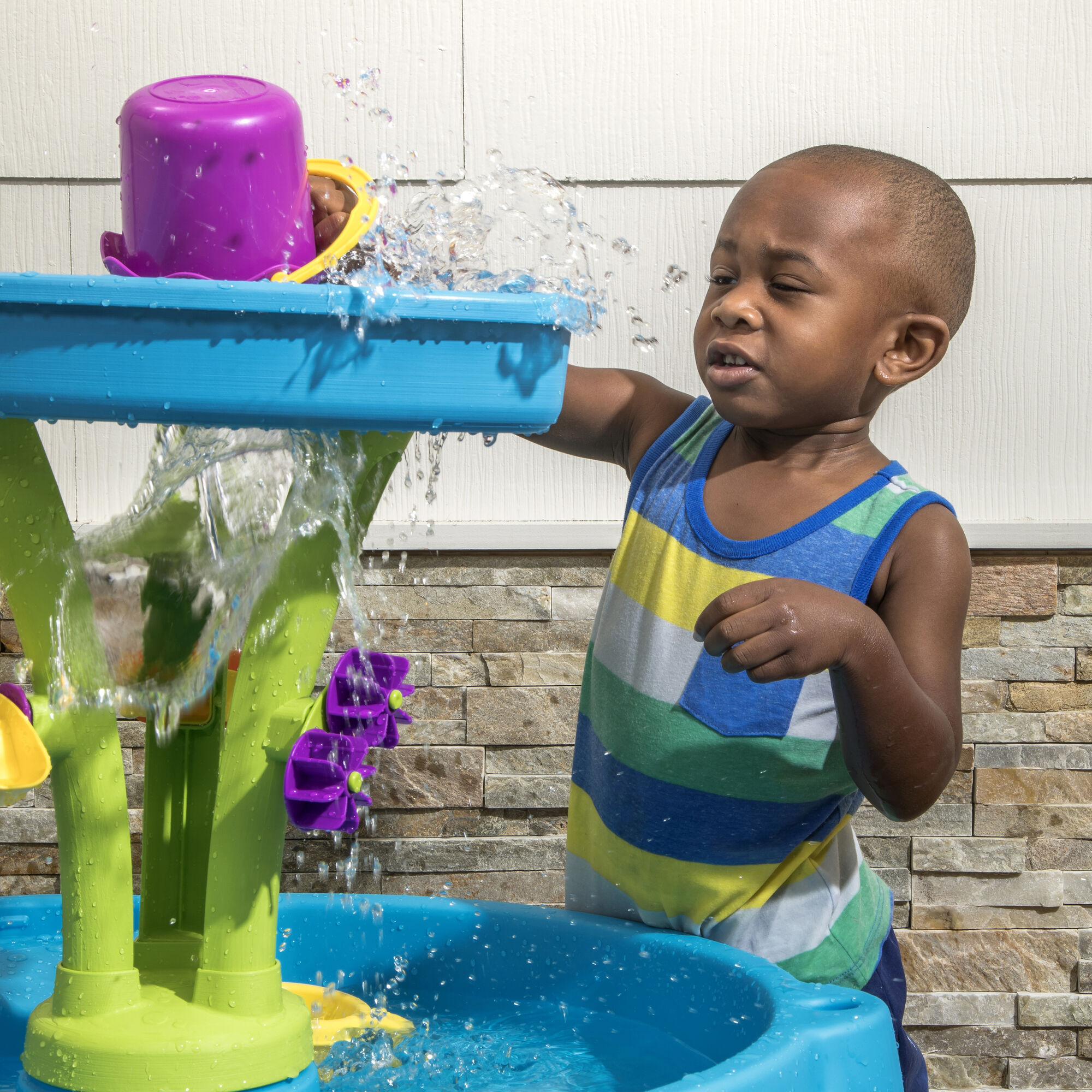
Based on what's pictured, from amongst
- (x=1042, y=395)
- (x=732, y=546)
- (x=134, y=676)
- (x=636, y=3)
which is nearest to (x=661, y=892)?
(x=732, y=546)

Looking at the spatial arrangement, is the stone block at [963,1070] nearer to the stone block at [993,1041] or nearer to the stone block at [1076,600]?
the stone block at [993,1041]

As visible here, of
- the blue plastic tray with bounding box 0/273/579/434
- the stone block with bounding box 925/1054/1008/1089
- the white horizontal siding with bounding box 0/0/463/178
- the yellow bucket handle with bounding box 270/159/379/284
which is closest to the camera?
the blue plastic tray with bounding box 0/273/579/434

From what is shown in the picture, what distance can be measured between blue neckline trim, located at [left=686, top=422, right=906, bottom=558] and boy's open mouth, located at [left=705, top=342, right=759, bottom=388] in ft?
0.38

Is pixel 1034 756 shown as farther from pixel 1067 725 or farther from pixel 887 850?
pixel 887 850

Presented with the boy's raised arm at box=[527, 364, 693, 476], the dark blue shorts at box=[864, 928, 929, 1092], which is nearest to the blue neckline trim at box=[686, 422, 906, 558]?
the boy's raised arm at box=[527, 364, 693, 476]

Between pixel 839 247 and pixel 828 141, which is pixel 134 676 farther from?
pixel 828 141

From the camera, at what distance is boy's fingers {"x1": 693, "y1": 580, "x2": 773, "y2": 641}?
664 mm

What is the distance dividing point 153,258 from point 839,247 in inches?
19.8

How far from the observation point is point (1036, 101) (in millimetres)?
1565

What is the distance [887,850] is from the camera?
159 cm

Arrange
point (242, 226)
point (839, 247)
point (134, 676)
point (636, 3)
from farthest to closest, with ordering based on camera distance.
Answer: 1. point (636, 3)
2. point (839, 247)
3. point (134, 676)
4. point (242, 226)

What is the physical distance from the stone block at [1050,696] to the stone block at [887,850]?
233 millimetres

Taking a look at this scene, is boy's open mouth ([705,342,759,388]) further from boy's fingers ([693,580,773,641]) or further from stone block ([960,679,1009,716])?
stone block ([960,679,1009,716])

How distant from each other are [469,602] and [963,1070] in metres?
0.91
